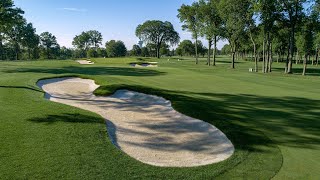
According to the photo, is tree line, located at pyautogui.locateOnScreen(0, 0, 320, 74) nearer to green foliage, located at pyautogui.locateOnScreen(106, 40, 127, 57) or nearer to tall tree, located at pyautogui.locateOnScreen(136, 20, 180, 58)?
tall tree, located at pyautogui.locateOnScreen(136, 20, 180, 58)

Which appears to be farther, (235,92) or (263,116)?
(235,92)

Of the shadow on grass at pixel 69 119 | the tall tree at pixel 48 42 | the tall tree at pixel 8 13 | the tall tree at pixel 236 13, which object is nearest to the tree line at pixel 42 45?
the tall tree at pixel 48 42

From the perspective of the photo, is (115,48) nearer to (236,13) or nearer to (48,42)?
(48,42)

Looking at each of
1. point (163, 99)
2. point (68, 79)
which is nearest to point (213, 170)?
point (163, 99)

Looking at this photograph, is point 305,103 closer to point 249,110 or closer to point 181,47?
point 249,110

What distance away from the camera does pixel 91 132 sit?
1167 cm

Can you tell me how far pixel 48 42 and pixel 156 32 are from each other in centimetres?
5205

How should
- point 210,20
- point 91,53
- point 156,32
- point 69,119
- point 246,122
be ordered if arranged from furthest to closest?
point 91,53
point 156,32
point 210,20
point 246,122
point 69,119

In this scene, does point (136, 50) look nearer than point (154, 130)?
No

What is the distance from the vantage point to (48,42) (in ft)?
441

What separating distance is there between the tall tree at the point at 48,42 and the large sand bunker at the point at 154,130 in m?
124

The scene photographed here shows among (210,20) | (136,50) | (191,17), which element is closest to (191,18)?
(191,17)

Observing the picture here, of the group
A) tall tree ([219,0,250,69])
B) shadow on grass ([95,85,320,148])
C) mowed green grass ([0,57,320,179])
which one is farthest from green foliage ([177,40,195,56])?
mowed green grass ([0,57,320,179])

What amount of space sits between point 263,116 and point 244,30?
4350 cm
